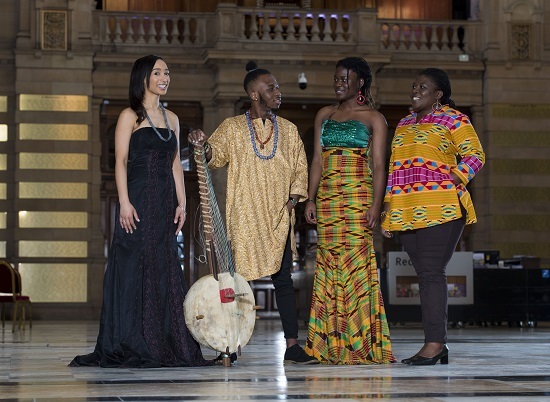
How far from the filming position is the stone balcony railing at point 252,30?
63.8 ft

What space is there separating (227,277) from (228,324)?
0.27 m

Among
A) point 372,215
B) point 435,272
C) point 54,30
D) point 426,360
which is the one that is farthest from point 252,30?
point 426,360

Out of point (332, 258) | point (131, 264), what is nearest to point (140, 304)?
point (131, 264)

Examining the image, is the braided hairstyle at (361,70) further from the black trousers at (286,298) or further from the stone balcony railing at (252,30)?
the stone balcony railing at (252,30)

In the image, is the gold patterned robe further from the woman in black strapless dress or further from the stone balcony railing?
the stone balcony railing

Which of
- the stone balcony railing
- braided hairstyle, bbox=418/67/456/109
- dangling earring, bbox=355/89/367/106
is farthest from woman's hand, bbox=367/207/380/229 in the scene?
the stone balcony railing

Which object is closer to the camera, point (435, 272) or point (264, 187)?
point (435, 272)

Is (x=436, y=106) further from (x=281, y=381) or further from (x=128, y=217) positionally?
(x=281, y=381)

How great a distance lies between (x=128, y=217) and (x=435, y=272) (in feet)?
5.98

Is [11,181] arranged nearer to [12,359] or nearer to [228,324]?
[12,359]

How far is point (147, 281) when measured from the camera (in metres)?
7.05

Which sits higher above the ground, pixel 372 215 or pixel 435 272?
pixel 372 215

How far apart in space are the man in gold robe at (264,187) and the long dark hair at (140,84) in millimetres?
455

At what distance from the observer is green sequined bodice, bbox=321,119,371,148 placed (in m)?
7.24
